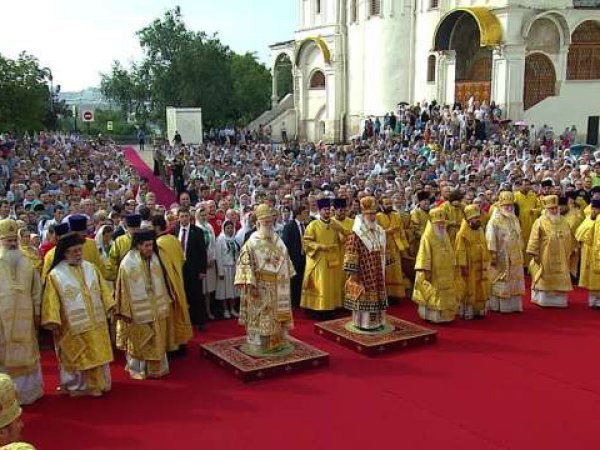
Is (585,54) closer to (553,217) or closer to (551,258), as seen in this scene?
(553,217)

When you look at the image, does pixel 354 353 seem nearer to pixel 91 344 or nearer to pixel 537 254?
pixel 91 344

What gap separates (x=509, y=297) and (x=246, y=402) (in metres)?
4.63

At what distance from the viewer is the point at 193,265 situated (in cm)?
865

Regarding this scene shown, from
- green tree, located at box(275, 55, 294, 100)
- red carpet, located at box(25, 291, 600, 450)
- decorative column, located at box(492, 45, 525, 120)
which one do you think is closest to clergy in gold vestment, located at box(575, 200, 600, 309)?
red carpet, located at box(25, 291, 600, 450)

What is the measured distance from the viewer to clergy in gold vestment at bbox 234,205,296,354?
7359 mm

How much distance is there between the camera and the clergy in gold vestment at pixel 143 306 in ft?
22.9

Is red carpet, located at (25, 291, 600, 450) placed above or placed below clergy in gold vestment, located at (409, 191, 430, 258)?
below

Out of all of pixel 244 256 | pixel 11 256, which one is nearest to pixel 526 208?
pixel 244 256

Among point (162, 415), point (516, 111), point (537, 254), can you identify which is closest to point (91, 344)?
point (162, 415)

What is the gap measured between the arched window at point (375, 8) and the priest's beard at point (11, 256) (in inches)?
1054

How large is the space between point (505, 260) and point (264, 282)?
12.8 feet

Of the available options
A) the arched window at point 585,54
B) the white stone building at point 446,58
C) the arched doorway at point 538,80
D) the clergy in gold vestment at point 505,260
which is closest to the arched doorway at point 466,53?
the white stone building at point 446,58

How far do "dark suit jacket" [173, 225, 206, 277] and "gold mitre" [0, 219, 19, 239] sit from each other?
2534mm

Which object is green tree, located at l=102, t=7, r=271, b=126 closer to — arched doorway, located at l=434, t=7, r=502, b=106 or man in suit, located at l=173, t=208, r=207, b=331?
arched doorway, located at l=434, t=7, r=502, b=106
